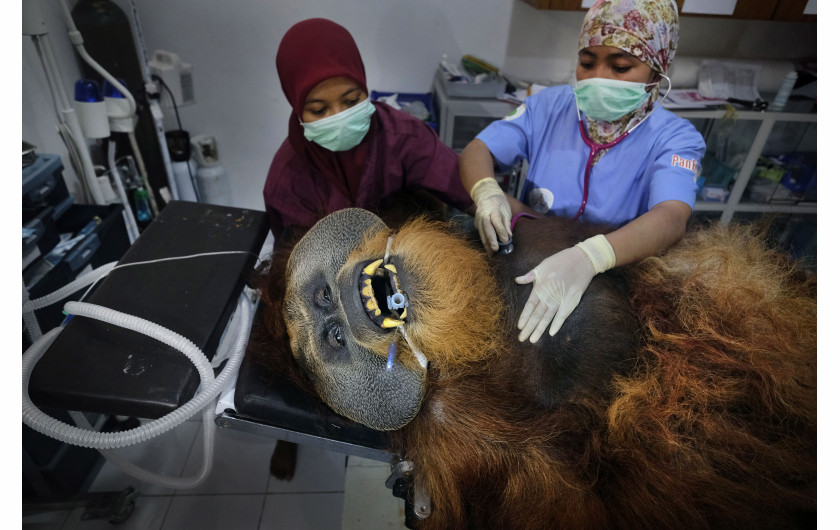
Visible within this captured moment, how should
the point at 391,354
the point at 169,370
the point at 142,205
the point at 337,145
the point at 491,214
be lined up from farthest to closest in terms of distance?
the point at 142,205 < the point at 337,145 < the point at 491,214 < the point at 169,370 < the point at 391,354

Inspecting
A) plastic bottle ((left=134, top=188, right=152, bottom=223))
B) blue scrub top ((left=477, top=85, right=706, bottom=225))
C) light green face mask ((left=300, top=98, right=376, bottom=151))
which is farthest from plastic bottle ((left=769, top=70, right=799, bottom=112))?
plastic bottle ((left=134, top=188, right=152, bottom=223))

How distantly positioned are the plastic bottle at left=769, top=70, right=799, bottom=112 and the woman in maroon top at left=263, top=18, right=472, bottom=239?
213 cm

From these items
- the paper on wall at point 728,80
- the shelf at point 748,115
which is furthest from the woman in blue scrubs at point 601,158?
the paper on wall at point 728,80

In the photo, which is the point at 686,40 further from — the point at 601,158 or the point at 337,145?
the point at 337,145

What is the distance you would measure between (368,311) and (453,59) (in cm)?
241

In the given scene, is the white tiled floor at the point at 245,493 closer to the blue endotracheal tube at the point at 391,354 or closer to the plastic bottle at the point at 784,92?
the blue endotracheal tube at the point at 391,354

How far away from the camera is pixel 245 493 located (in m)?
1.67

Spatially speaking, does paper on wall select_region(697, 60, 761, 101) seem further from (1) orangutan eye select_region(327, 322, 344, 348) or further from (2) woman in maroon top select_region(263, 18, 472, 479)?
(1) orangutan eye select_region(327, 322, 344, 348)

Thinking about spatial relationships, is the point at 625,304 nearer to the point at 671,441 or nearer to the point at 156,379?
the point at 671,441

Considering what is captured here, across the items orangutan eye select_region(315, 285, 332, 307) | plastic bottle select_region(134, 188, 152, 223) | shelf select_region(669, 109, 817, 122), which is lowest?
plastic bottle select_region(134, 188, 152, 223)

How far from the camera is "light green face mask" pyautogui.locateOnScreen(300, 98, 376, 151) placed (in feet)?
4.40

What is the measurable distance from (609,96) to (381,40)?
75.3 inches

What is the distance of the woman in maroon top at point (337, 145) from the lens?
1330 millimetres

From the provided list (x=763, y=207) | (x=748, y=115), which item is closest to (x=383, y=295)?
(x=748, y=115)
